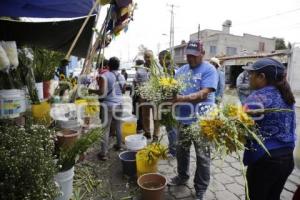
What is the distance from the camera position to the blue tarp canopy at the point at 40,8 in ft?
7.39

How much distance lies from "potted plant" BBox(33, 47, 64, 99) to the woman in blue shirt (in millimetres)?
2923

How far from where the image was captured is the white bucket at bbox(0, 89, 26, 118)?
2.54 metres

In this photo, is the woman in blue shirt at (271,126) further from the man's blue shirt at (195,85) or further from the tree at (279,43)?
the tree at (279,43)

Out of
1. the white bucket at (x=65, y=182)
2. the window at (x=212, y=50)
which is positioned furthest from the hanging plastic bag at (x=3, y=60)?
the window at (x=212, y=50)

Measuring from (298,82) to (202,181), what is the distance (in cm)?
1629

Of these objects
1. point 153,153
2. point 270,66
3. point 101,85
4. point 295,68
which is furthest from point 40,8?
point 295,68

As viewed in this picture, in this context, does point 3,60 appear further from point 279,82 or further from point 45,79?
point 279,82

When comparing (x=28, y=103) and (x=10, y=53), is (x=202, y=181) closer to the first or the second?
(x=28, y=103)

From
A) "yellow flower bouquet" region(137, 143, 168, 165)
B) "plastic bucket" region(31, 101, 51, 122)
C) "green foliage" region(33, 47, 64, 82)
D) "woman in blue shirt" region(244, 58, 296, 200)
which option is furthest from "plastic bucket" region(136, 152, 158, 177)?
"green foliage" region(33, 47, 64, 82)

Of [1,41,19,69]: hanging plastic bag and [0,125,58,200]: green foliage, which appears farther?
[1,41,19,69]: hanging plastic bag

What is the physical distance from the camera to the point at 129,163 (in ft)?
13.6

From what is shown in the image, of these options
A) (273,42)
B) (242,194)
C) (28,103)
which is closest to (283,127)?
(242,194)

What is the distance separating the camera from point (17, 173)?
1.75m

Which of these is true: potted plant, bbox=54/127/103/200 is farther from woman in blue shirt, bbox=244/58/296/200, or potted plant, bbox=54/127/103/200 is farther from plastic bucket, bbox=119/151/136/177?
woman in blue shirt, bbox=244/58/296/200
